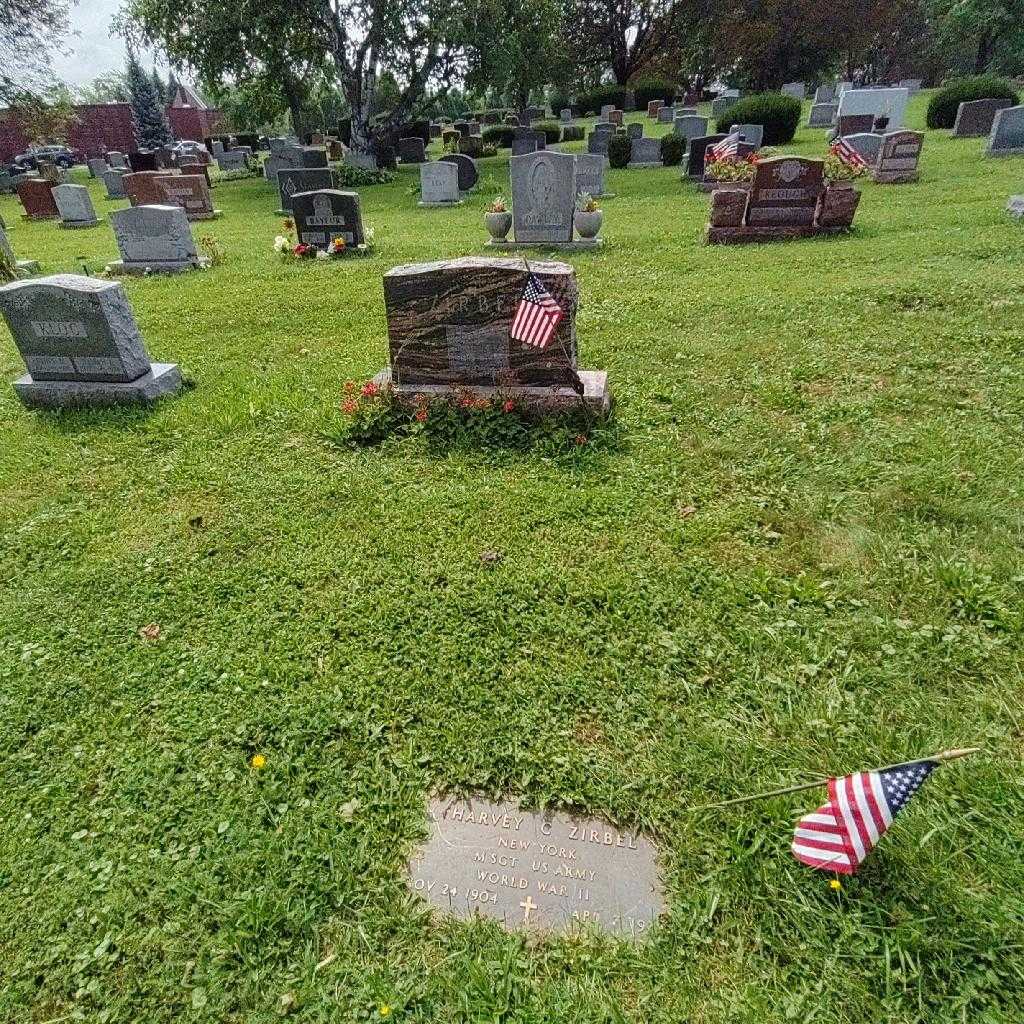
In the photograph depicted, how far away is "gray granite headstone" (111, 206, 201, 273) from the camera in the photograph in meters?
11.1

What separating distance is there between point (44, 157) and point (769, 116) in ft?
126

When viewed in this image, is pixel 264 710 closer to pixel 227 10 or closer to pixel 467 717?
pixel 467 717

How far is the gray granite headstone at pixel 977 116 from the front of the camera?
19.9 meters

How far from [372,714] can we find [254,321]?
23.4 ft

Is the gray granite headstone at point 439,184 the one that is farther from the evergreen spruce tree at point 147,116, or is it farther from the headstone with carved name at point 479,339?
the evergreen spruce tree at point 147,116

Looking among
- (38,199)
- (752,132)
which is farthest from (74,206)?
(752,132)

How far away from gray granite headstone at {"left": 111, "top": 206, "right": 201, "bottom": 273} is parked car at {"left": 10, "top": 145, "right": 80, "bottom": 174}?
31.0m

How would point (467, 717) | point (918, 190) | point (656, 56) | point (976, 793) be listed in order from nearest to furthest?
point (976, 793) < point (467, 717) < point (918, 190) < point (656, 56)

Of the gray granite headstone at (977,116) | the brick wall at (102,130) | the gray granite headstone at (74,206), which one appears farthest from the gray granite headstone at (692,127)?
the brick wall at (102,130)

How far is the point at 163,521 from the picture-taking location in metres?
4.35

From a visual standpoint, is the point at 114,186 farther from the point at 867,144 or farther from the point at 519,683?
the point at 519,683

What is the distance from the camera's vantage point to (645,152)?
74.2 ft

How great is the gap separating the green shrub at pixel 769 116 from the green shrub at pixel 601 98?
22.5 metres

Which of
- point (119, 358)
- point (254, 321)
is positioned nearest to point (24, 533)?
point (119, 358)
